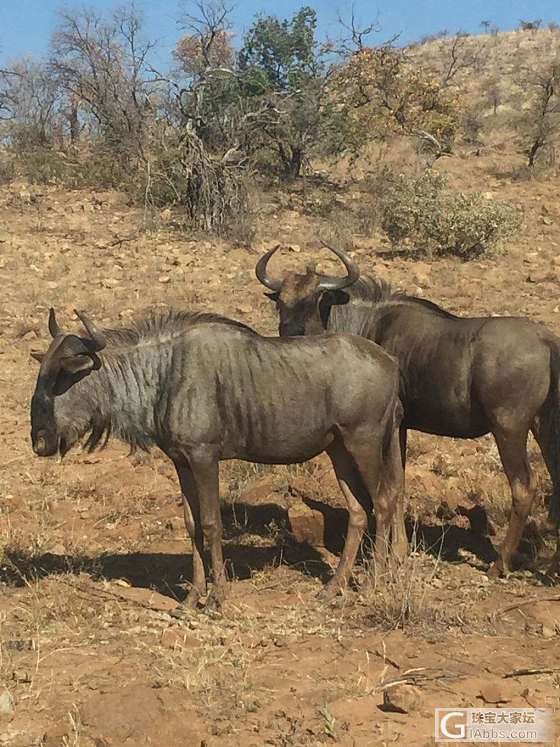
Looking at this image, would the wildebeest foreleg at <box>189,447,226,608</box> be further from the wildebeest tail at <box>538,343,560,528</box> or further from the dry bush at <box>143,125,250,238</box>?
the dry bush at <box>143,125,250,238</box>

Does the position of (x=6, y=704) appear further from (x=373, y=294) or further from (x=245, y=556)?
(x=373, y=294)

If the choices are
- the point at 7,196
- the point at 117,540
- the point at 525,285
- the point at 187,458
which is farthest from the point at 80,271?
the point at 187,458

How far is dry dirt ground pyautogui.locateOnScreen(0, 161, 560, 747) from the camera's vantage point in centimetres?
397

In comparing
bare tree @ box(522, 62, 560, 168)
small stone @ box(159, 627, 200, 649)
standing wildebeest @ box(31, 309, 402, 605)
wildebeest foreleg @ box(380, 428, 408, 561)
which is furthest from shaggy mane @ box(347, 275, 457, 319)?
bare tree @ box(522, 62, 560, 168)

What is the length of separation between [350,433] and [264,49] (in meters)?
17.3

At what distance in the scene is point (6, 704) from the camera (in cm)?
403

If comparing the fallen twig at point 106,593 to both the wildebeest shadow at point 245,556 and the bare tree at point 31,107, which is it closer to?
the wildebeest shadow at point 245,556

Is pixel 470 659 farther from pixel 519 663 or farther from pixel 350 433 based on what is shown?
pixel 350 433

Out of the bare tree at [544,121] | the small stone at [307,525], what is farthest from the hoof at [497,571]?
the bare tree at [544,121]

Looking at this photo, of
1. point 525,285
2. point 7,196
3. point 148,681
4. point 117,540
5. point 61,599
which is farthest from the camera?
point 7,196

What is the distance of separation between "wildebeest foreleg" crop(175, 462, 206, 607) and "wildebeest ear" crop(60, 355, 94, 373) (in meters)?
0.84

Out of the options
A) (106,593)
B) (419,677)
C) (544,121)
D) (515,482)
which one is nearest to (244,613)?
(106,593)

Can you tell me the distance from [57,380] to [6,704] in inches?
78.0

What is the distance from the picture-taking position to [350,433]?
18.6 ft
